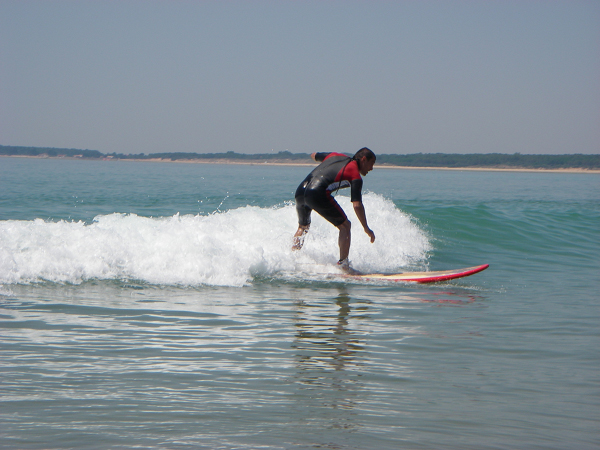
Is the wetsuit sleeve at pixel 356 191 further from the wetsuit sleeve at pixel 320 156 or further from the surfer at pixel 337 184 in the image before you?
the wetsuit sleeve at pixel 320 156

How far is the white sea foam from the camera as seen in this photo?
6.93 metres

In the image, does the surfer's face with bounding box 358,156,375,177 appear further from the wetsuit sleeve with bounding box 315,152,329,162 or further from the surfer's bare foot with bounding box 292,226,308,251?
the surfer's bare foot with bounding box 292,226,308,251

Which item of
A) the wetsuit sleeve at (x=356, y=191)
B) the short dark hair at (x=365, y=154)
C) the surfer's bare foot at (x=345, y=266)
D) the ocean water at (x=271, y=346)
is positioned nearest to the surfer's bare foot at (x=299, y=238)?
the ocean water at (x=271, y=346)

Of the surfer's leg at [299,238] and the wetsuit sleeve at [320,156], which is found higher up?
the wetsuit sleeve at [320,156]

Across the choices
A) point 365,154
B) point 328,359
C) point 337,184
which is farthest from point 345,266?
point 328,359

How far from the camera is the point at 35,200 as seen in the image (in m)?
17.5

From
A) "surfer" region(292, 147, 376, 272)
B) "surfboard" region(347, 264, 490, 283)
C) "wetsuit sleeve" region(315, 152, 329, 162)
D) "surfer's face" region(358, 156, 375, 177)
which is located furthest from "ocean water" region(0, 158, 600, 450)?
"surfer's face" region(358, 156, 375, 177)

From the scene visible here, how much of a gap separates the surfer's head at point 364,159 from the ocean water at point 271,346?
1.46 meters

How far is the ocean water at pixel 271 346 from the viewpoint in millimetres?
3027

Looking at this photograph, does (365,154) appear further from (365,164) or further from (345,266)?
(345,266)

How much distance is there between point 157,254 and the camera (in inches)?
293

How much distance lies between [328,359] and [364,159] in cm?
364

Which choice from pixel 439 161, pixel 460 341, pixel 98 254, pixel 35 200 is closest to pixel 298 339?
pixel 460 341

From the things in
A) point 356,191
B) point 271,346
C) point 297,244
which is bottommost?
point 271,346
